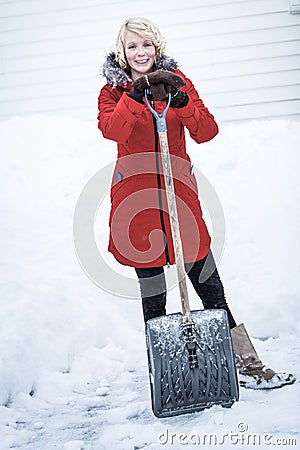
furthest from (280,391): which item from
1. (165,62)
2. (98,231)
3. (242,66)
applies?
(242,66)

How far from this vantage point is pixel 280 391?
2.46 m

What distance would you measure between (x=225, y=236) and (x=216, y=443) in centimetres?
253

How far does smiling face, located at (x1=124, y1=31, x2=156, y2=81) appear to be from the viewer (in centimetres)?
250

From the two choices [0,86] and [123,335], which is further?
[0,86]

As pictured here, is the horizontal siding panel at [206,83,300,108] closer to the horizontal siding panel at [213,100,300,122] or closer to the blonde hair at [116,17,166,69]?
the horizontal siding panel at [213,100,300,122]

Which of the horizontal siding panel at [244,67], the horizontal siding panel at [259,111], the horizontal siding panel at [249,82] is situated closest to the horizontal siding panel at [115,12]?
the horizontal siding panel at [244,67]

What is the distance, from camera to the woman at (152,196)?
2518mm

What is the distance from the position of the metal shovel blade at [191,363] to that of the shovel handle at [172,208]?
2.8 inches

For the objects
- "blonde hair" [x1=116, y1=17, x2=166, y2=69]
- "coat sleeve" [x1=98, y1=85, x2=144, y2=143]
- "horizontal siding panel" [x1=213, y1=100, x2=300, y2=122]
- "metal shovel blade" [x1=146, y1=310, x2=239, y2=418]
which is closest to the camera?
"metal shovel blade" [x1=146, y1=310, x2=239, y2=418]

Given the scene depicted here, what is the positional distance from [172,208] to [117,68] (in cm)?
67

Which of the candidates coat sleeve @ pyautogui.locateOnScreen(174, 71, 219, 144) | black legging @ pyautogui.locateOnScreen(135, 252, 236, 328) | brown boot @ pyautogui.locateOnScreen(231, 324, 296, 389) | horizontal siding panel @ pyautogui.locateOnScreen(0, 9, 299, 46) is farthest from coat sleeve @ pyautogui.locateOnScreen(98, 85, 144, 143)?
horizontal siding panel @ pyautogui.locateOnScreen(0, 9, 299, 46)

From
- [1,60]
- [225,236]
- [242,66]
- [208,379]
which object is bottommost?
[208,379]

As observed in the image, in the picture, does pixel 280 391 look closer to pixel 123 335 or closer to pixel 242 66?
pixel 123 335

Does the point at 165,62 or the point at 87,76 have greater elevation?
the point at 87,76
